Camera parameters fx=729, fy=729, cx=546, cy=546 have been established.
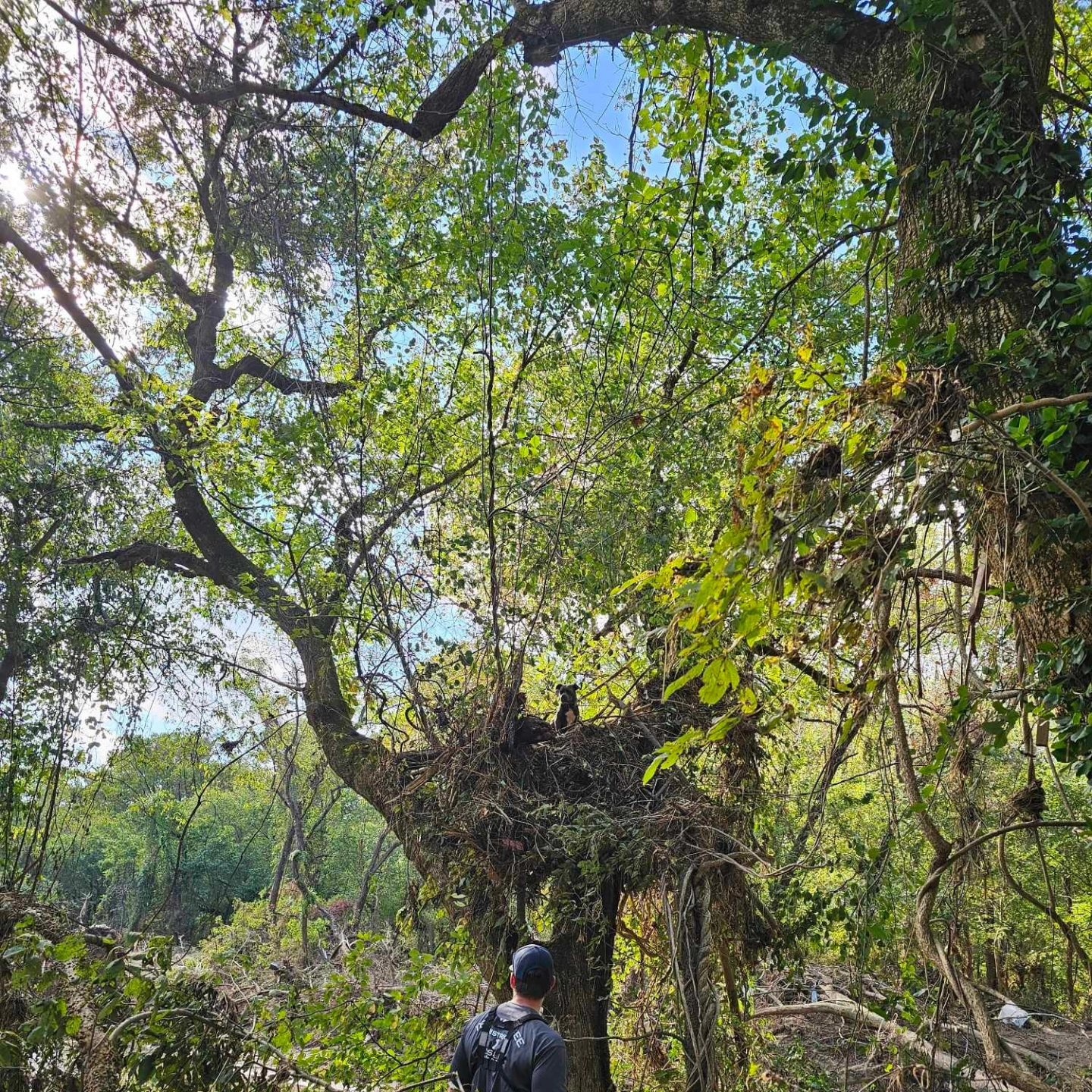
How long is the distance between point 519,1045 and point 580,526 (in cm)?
321

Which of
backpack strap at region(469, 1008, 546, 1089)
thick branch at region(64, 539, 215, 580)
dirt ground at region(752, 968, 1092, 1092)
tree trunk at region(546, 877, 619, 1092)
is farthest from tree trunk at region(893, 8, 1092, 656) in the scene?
thick branch at region(64, 539, 215, 580)

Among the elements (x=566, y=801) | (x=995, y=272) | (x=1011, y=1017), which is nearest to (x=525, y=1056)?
(x=566, y=801)

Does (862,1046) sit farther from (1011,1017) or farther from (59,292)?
(59,292)

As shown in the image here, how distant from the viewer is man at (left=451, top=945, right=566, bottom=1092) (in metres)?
2.70

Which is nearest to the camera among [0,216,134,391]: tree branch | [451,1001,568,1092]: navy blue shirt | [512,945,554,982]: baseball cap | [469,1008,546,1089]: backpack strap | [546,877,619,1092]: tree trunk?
[451,1001,568,1092]: navy blue shirt

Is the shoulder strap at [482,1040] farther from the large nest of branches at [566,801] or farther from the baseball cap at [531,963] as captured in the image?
the large nest of branches at [566,801]

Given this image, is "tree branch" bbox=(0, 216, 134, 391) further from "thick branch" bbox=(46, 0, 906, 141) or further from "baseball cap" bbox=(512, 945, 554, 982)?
"baseball cap" bbox=(512, 945, 554, 982)

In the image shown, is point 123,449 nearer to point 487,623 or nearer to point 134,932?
point 487,623

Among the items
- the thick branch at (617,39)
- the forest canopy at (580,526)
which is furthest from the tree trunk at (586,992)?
the thick branch at (617,39)

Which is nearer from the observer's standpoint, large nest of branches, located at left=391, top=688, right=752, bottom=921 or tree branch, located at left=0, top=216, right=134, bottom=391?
large nest of branches, located at left=391, top=688, right=752, bottom=921

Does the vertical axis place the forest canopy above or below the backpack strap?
above

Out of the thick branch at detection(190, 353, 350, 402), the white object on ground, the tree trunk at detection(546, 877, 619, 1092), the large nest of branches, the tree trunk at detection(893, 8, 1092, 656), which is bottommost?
the white object on ground

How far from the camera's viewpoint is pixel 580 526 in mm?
5230

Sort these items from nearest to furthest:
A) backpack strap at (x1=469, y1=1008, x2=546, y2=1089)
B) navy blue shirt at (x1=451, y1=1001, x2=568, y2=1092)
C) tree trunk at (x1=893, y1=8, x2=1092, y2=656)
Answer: tree trunk at (x1=893, y1=8, x2=1092, y2=656) < navy blue shirt at (x1=451, y1=1001, x2=568, y2=1092) < backpack strap at (x1=469, y1=1008, x2=546, y2=1089)
